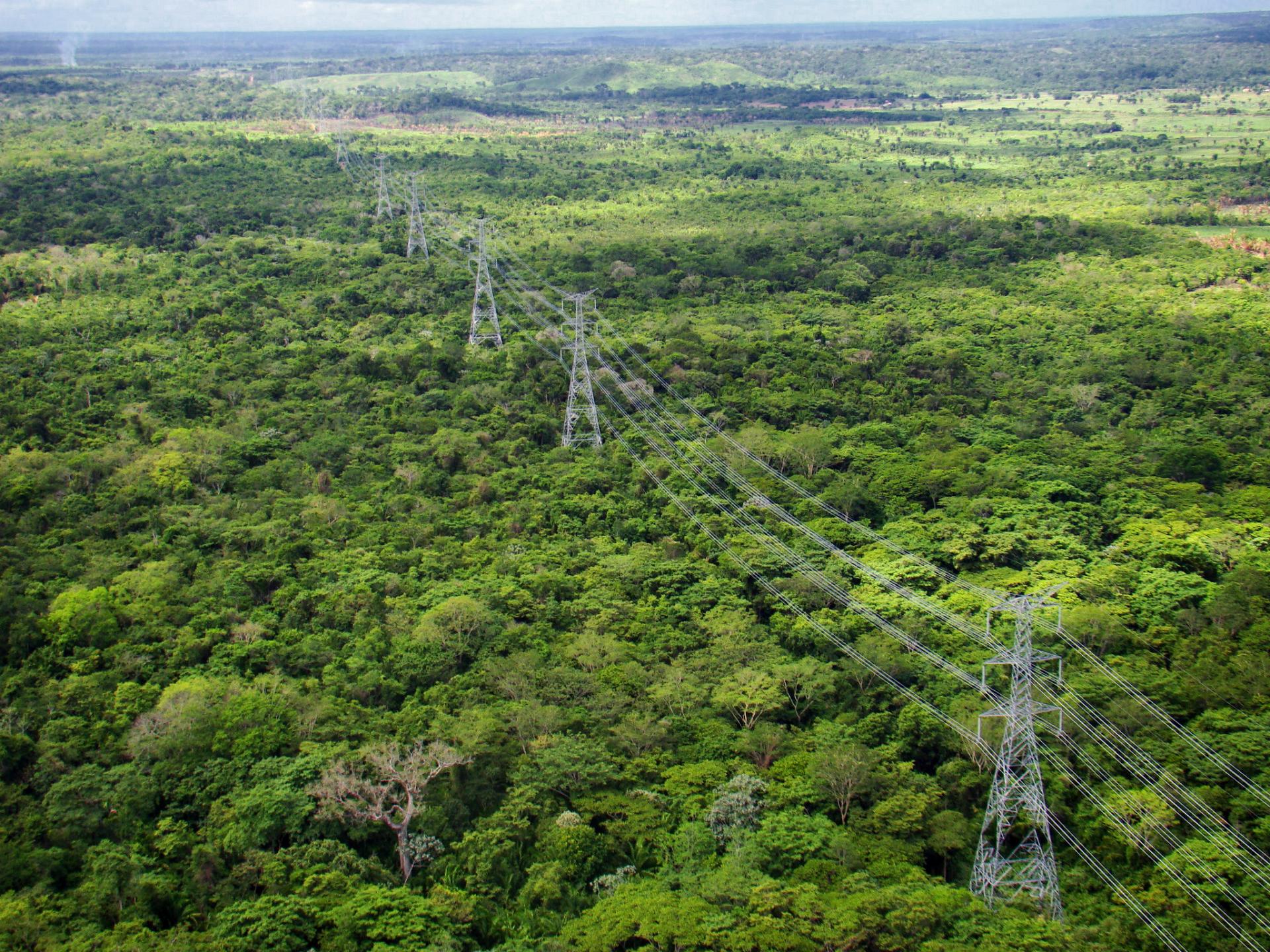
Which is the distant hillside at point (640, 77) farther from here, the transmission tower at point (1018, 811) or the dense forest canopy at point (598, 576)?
the transmission tower at point (1018, 811)

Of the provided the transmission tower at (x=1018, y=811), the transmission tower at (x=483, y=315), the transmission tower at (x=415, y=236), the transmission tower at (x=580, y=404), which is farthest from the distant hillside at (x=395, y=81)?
the transmission tower at (x=1018, y=811)

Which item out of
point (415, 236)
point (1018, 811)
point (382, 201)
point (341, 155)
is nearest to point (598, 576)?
point (1018, 811)

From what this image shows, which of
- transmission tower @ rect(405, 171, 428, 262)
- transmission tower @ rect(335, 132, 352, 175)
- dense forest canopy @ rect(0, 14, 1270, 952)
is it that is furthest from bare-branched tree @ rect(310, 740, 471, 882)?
transmission tower @ rect(335, 132, 352, 175)

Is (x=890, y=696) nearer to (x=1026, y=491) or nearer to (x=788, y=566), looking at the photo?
(x=788, y=566)

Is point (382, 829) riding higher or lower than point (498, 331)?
lower

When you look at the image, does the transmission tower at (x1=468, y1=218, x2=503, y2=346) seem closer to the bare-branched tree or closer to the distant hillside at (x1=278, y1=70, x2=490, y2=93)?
the bare-branched tree

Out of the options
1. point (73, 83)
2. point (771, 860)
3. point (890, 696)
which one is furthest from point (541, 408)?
point (73, 83)
